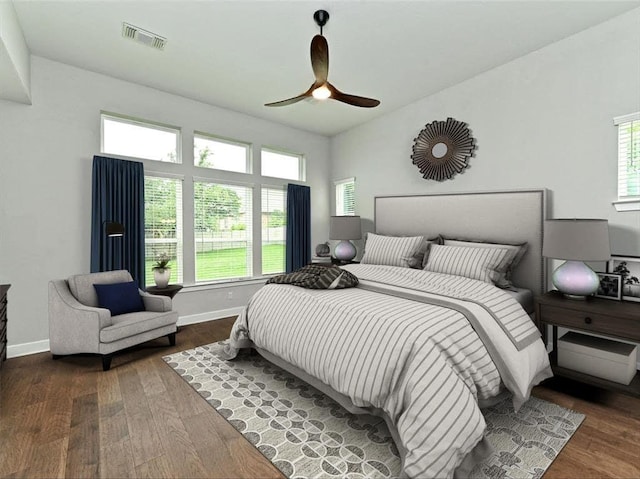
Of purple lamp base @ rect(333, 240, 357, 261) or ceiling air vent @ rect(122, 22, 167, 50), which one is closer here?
ceiling air vent @ rect(122, 22, 167, 50)

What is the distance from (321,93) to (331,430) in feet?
7.93

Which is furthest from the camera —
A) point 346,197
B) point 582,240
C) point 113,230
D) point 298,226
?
point 346,197

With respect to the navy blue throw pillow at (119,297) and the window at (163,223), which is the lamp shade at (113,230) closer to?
the navy blue throw pillow at (119,297)

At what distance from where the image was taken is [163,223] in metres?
4.16

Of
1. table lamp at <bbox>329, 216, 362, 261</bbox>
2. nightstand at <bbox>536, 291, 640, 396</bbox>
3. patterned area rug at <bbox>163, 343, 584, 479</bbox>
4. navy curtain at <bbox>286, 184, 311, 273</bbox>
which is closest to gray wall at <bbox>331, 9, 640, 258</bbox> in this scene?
nightstand at <bbox>536, 291, 640, 396</bbox>

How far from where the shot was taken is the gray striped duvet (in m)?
1.60

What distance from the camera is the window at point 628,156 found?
2.65 metres

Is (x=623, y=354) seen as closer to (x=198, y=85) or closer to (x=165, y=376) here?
(x=165, y=376)

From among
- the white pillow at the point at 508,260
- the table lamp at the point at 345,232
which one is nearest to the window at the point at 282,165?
the table lamp at the point at 345,232

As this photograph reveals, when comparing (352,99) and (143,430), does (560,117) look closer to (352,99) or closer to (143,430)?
(352,99)

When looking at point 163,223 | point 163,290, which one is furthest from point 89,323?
point 163,223

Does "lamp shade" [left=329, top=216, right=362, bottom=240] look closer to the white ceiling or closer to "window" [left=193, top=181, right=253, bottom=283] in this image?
"window" [left=193, top=181, right=253, bottom=283]

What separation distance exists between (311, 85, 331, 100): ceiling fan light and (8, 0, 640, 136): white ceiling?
0.68 m

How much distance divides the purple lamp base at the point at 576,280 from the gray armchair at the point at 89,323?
12.1 ft
